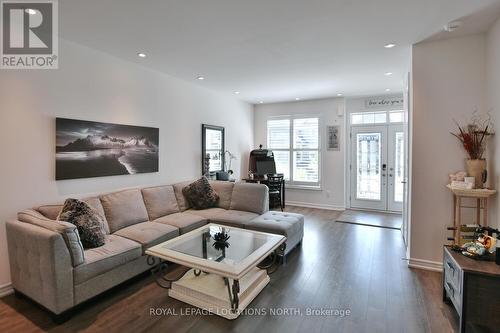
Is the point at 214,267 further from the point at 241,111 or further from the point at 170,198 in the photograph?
the point at 241,111

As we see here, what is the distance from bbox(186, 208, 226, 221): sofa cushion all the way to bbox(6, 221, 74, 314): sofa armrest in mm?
1923

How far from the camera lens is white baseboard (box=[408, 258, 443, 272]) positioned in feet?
10.2

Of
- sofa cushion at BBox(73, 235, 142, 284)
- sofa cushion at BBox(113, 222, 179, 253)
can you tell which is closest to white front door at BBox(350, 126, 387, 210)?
sofa cushion at BBox(113, 222, 179, 253)

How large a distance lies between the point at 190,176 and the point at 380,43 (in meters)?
3.67

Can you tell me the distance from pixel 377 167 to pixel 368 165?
0.20 meters

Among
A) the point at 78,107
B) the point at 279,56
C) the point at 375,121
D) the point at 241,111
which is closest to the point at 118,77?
the point at 78,107

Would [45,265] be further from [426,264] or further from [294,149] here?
[294,149]

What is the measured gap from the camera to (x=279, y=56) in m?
3.60

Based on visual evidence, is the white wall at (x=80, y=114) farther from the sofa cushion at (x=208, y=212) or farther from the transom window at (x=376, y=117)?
the transom window at (x=376, y=117)

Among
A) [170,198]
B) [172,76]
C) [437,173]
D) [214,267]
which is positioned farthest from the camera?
[172,76]

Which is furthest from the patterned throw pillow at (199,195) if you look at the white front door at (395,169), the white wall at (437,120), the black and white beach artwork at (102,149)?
the white front door at (395,169)

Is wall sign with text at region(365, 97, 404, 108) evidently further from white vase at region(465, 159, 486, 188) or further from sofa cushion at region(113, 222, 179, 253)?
sofa cushion at region(113, 222, 179, 253)

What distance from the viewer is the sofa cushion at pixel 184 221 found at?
345 cm

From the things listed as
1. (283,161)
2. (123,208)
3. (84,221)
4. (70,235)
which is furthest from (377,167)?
(70,235)
